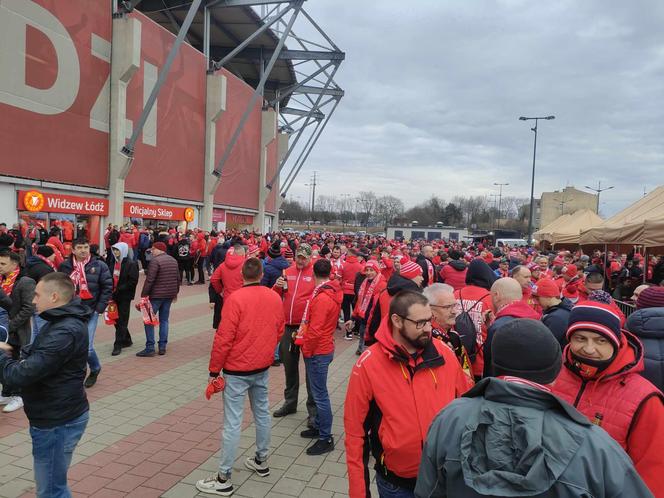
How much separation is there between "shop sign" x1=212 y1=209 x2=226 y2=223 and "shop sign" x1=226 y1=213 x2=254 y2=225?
0.98m

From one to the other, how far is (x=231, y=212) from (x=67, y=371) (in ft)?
100

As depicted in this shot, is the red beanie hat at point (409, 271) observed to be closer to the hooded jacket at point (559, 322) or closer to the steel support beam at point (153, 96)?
the hooded jacket at point (559, 322)

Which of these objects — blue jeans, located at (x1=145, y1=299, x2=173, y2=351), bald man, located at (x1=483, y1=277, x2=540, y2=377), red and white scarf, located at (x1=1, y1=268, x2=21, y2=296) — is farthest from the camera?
blue jeans, located at (x1=145, y1=299, x2=173, y2=351)

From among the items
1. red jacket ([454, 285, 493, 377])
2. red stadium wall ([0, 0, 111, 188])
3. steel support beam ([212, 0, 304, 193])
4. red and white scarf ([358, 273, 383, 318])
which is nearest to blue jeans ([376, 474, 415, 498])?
red jacket ([454, 285, 493, 377])

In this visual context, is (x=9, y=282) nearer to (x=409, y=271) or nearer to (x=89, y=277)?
(x=89, y=277)

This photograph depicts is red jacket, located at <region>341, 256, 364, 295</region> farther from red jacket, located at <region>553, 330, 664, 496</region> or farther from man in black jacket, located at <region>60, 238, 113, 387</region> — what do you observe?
red jacket, located at <region>553, 330, 664, 496</region>

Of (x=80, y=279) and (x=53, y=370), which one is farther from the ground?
(x=80, y=279)

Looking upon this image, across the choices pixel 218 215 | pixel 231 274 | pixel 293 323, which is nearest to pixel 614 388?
pixel 293 323

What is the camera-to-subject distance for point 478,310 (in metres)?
4.60

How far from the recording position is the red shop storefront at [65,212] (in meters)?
16.3

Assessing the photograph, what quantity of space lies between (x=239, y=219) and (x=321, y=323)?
100 ft

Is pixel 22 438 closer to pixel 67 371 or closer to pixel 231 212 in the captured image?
pixel 67 371

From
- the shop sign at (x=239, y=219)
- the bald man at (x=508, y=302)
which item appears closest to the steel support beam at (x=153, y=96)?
the shop sign at (x=239, y=219)

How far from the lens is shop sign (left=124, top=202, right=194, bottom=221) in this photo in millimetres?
21578
